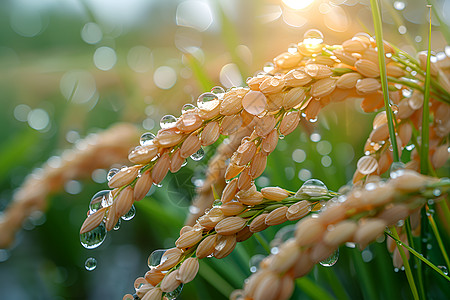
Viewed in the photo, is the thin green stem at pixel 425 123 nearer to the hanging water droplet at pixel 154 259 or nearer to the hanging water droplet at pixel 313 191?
the hanging water droplet at pixel 313 191

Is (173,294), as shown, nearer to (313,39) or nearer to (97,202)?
(97,202)

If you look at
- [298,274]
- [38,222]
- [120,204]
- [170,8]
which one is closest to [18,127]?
[38,222]

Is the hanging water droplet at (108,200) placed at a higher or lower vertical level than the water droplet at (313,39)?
lower

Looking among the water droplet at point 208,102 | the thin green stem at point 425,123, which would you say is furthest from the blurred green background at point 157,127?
the water droplet at point 208,102

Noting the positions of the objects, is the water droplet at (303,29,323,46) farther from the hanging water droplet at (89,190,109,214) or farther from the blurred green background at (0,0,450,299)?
the hanging water droplet at (89,190,109,214)

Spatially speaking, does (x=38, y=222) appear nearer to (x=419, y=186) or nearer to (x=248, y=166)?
(x=248, y=166)

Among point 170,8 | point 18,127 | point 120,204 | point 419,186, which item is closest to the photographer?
point 419,186
